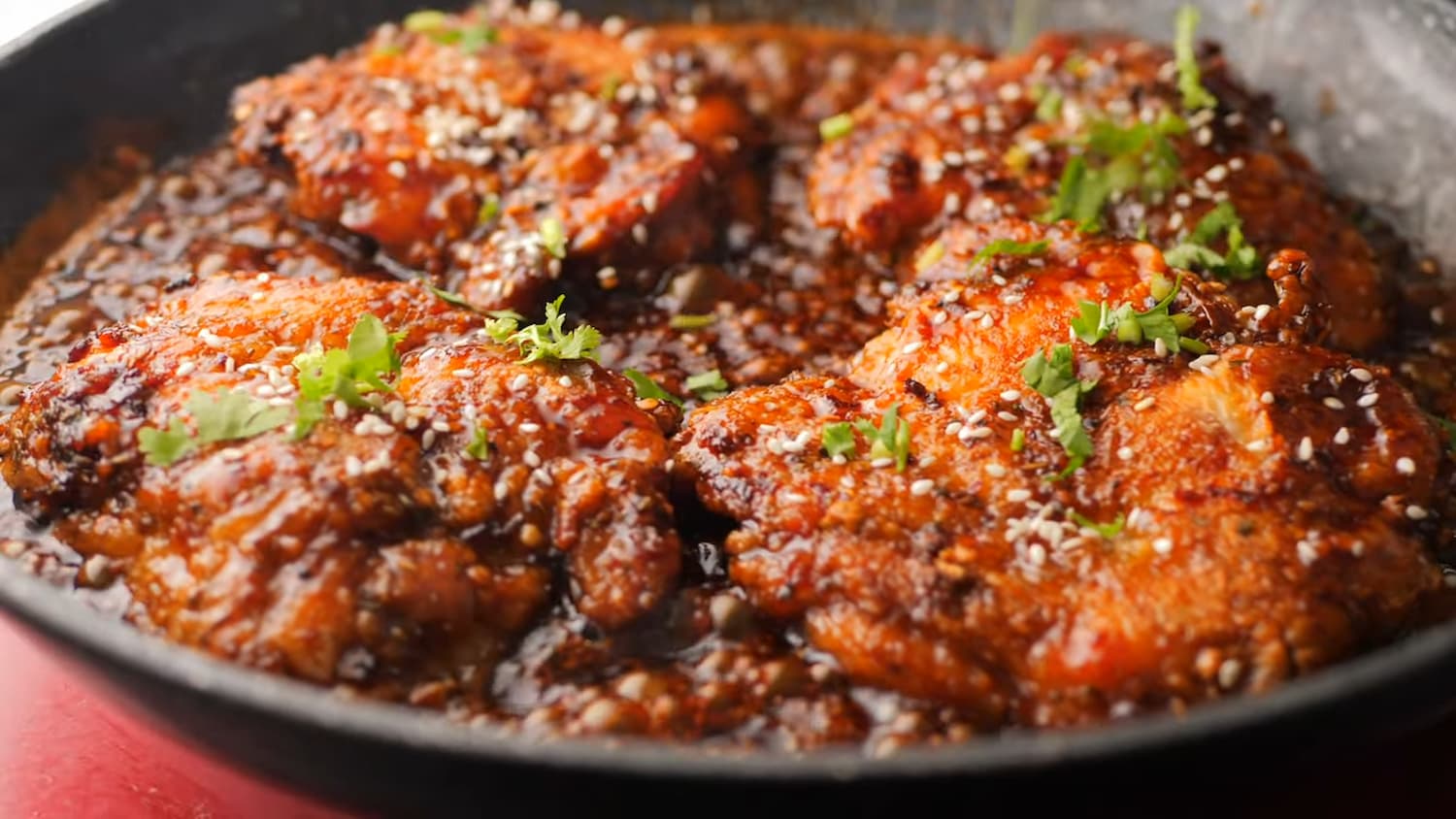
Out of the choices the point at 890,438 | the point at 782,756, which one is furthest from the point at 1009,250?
the point at 782,756

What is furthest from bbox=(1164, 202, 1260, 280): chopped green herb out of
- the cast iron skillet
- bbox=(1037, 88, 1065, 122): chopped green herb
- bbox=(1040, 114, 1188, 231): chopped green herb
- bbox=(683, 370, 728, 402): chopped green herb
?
the cast iron skillet

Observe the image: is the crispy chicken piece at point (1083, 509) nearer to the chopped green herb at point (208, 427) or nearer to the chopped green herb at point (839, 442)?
the chopped green herb at point (839, 442)

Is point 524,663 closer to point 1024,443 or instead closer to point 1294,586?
point 1024,443

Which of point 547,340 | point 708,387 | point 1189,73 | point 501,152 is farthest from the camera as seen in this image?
point 1189,73

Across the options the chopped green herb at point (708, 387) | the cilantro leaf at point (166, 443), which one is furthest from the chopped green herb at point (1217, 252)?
the cilantro leaf at point (166, 443)

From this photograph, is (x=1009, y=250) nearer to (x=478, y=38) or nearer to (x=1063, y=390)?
(x=1063, y=390)

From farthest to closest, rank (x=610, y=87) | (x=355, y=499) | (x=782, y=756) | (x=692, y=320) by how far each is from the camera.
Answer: (x=610, y=87), (x=692, y=320), (x=355, y=499), (x=782, y=756)
